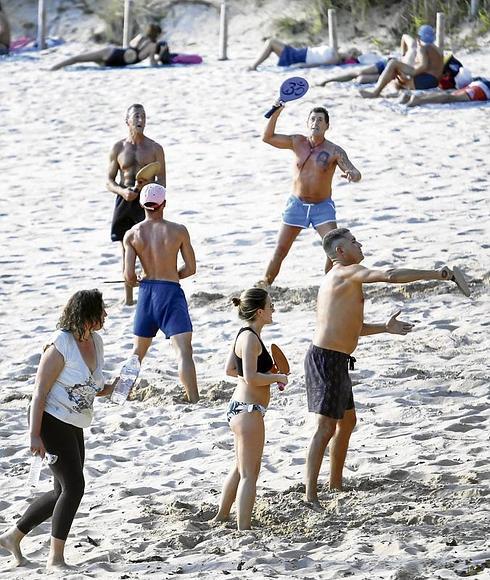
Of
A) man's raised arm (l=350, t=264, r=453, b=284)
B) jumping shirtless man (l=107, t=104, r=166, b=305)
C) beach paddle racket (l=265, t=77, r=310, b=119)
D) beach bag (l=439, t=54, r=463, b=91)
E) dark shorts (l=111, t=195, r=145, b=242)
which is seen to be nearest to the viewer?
man's raised arm (l=350, t=264, r=453, b=284)

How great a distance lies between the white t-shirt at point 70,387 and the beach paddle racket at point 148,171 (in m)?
3.96

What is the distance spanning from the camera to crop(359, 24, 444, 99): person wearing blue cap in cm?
1658

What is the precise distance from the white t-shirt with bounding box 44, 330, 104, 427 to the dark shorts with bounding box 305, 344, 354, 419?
1.09 m

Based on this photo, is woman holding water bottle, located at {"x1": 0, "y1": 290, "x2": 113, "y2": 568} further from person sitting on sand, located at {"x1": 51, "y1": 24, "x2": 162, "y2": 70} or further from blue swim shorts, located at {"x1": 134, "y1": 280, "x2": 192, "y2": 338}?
person sitting on sand, located at {"x1": 51, "y1": 24, "x2": 162, "y2": 70}

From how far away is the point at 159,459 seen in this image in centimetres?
757

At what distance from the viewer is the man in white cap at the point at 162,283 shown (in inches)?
329

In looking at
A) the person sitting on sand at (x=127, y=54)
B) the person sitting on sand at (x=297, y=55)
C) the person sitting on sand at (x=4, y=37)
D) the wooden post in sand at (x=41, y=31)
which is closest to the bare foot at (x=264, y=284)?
the person sitting on sand at (x=297, y=55)

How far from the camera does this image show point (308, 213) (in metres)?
10.1

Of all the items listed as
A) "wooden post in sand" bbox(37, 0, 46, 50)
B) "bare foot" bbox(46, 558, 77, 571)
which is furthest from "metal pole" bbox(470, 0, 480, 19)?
"bare foot" bbox(46, 558, 77, 571)

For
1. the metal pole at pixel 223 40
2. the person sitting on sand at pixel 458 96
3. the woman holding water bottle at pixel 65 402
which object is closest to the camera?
the woman holding water bottle at pixel 65 402

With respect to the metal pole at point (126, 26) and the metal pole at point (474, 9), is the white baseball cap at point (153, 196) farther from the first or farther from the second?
the metal pole at point (126, 26)

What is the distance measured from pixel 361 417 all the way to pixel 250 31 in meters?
15.2

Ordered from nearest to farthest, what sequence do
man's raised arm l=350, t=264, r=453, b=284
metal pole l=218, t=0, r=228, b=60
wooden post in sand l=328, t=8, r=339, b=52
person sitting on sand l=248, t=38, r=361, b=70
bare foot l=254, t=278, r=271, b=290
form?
man's raised arm l=350, t=264, r=453, b=284, bare foot l=254, t=278, r=271, b=290, person sitting on sand l=248, t=38, r=361, b=70, wooden post in sand l=328, t=8, r=339, b=52, metal pole l=218, t=0, r=228, b=60

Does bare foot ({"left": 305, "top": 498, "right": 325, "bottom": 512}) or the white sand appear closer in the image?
the white sand
